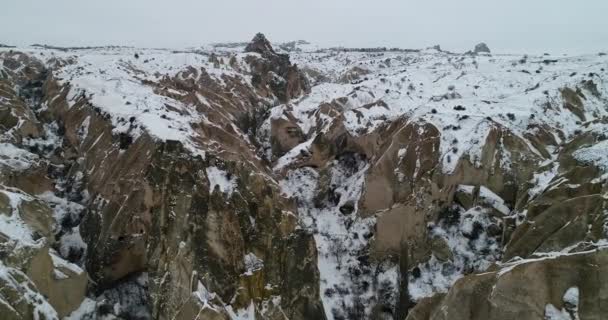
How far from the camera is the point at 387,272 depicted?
36.5 m

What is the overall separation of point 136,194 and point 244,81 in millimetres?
48849

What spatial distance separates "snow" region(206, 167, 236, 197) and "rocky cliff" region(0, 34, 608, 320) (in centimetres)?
15

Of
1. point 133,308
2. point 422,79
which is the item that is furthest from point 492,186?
point 422,79

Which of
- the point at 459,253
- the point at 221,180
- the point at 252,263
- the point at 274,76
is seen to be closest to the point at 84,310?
the point at 252,263

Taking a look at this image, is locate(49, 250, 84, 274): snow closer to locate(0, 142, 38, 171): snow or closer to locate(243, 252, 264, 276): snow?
locate(243, 252, 264, 276): snow

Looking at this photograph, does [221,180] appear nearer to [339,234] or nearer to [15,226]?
[15,226]

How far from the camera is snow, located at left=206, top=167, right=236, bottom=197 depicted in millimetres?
31578

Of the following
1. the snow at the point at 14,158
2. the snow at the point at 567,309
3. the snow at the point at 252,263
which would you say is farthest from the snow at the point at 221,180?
the snow at the point at 567,309

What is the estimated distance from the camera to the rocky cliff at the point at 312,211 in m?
21.7

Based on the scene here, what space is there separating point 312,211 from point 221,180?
14043 mm

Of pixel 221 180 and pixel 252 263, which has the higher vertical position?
pixel 221 180

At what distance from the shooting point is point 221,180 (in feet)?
106

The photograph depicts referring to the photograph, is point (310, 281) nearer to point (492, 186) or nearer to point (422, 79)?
point (492, 186)

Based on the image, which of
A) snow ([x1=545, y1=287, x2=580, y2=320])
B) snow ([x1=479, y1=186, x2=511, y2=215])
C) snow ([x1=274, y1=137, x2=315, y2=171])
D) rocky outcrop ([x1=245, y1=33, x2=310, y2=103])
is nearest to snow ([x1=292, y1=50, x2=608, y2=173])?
snow ([x1=479, y1=186, x2=511, y2=215])
